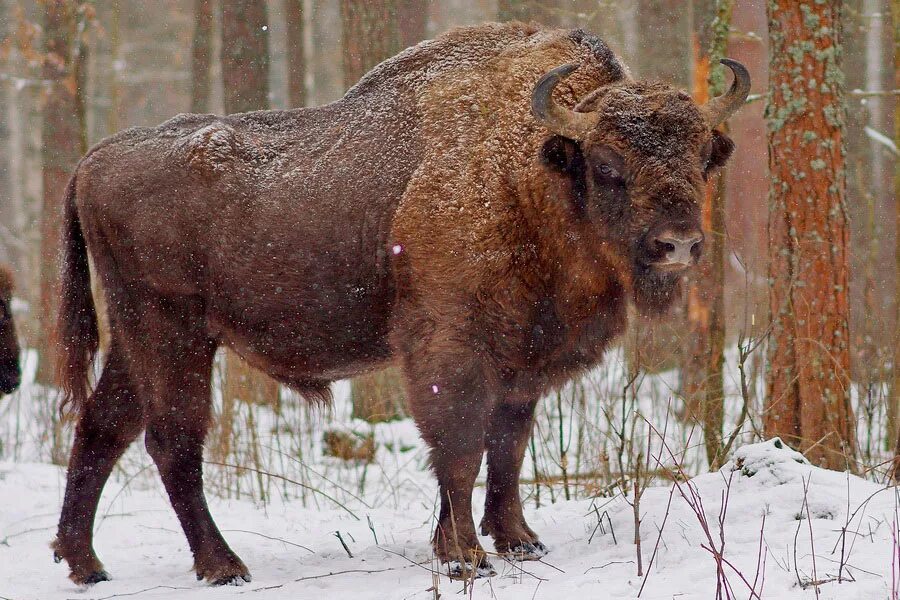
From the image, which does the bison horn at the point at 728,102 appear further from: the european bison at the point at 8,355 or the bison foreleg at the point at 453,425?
the european bison at the point at 8,355

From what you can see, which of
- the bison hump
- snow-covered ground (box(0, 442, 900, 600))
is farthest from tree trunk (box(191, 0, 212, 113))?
snow-covered ground (box(0, 442, 900, 600))

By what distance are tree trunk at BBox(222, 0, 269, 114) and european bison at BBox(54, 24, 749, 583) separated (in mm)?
3985

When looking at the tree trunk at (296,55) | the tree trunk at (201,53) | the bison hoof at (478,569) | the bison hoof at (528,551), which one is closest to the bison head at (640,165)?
the bison hoof at (528,551)

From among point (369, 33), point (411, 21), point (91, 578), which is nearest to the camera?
point (91, 578)

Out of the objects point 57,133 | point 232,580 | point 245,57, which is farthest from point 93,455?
point 57,133

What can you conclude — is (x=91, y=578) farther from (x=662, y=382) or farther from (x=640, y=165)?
(x=662, y=382)

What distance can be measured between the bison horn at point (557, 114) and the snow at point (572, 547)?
1.74 metres

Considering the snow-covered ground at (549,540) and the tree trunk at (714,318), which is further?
the tree trunk at (714,318)

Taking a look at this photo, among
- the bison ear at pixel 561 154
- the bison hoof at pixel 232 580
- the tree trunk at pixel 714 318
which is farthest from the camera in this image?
the tree trunk at pixel 714 318

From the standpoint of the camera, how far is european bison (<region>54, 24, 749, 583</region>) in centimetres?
467

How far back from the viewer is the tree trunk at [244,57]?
959 cm

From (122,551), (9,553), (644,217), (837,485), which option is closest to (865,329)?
(837,485)

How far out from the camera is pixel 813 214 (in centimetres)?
554

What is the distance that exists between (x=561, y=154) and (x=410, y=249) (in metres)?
0.89
